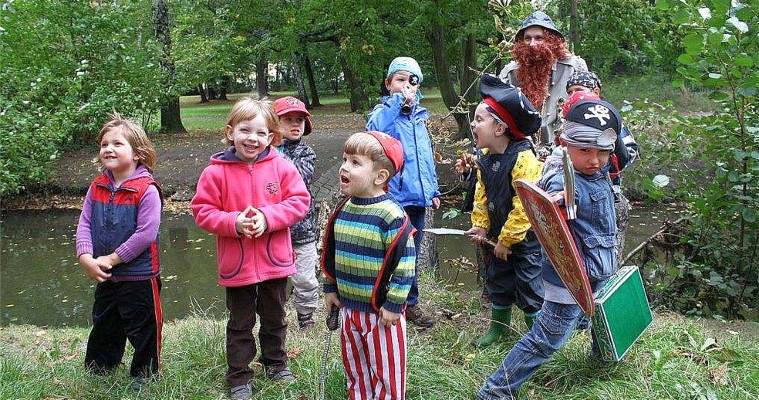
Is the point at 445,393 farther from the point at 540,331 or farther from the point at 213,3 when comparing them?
the point at 213,3

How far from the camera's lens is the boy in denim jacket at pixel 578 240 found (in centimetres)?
312

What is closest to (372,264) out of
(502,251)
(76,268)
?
(502,251)

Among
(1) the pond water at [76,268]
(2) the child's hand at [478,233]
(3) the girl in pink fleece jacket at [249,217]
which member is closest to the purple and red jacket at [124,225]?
(3) the girl in pink fleece jacket at [249,217]

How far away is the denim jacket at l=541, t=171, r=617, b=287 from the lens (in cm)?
316

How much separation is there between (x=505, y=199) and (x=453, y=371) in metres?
1.03

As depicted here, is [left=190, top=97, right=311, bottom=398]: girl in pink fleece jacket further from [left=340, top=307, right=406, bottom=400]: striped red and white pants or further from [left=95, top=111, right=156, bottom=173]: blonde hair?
[left=340, top=307, right=406, bottom=400]: striped red and white pants

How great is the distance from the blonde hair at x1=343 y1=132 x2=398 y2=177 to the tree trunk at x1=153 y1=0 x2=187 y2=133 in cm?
1527

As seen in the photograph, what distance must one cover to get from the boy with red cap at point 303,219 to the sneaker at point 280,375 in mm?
953

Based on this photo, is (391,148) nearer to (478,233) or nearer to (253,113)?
(253,113)

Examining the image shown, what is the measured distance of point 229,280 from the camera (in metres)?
3.44

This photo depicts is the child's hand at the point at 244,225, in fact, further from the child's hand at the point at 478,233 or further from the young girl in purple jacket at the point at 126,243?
the child's hand at the point at 478,233

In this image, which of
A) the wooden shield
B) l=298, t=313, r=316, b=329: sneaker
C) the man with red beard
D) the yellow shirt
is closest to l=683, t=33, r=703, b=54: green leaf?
the man with red beard

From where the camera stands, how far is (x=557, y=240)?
295 cm

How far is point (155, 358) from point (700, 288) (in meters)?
4.61
